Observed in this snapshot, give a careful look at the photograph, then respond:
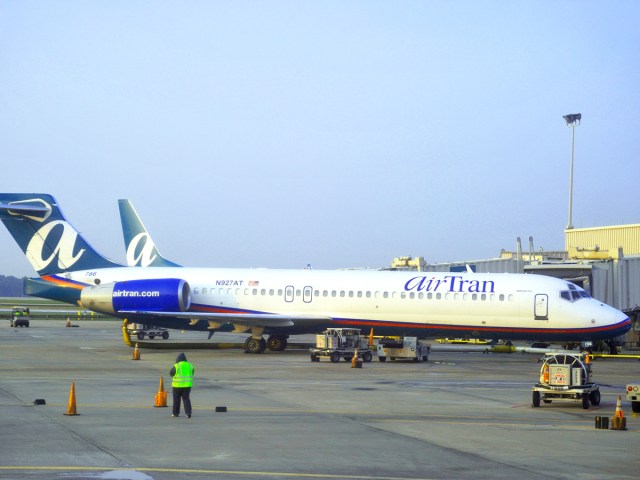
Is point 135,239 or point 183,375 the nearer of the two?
Result: point 183,375

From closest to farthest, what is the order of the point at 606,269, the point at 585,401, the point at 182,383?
the point at 182,383 < the point at 585,401 < the point at 606,269

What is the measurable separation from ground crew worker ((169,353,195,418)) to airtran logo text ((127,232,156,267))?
40.6 m

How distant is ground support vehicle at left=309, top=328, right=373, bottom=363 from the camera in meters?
39.1

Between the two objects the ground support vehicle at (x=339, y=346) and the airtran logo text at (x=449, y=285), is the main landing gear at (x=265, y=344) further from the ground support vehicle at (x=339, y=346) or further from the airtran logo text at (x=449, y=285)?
the airtran logo text at (x=449, y=285)

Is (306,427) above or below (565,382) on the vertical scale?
below

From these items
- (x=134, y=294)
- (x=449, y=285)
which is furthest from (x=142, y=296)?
(x=449, y=285)

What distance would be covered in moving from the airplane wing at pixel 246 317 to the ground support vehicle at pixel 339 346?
10.2 feet

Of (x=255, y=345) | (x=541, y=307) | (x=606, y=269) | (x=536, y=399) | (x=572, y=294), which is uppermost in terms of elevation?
(x=606, y=269)

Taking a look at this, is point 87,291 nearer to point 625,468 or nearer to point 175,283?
point 175,283

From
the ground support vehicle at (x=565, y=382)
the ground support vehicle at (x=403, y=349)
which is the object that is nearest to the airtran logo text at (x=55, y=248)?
the ground support vehicle at (x=403, y=349)

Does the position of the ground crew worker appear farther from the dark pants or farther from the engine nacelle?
the engine nacelle

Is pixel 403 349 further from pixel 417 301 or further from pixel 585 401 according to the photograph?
pixel 585 401

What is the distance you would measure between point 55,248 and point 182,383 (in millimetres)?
28756

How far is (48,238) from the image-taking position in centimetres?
4756
